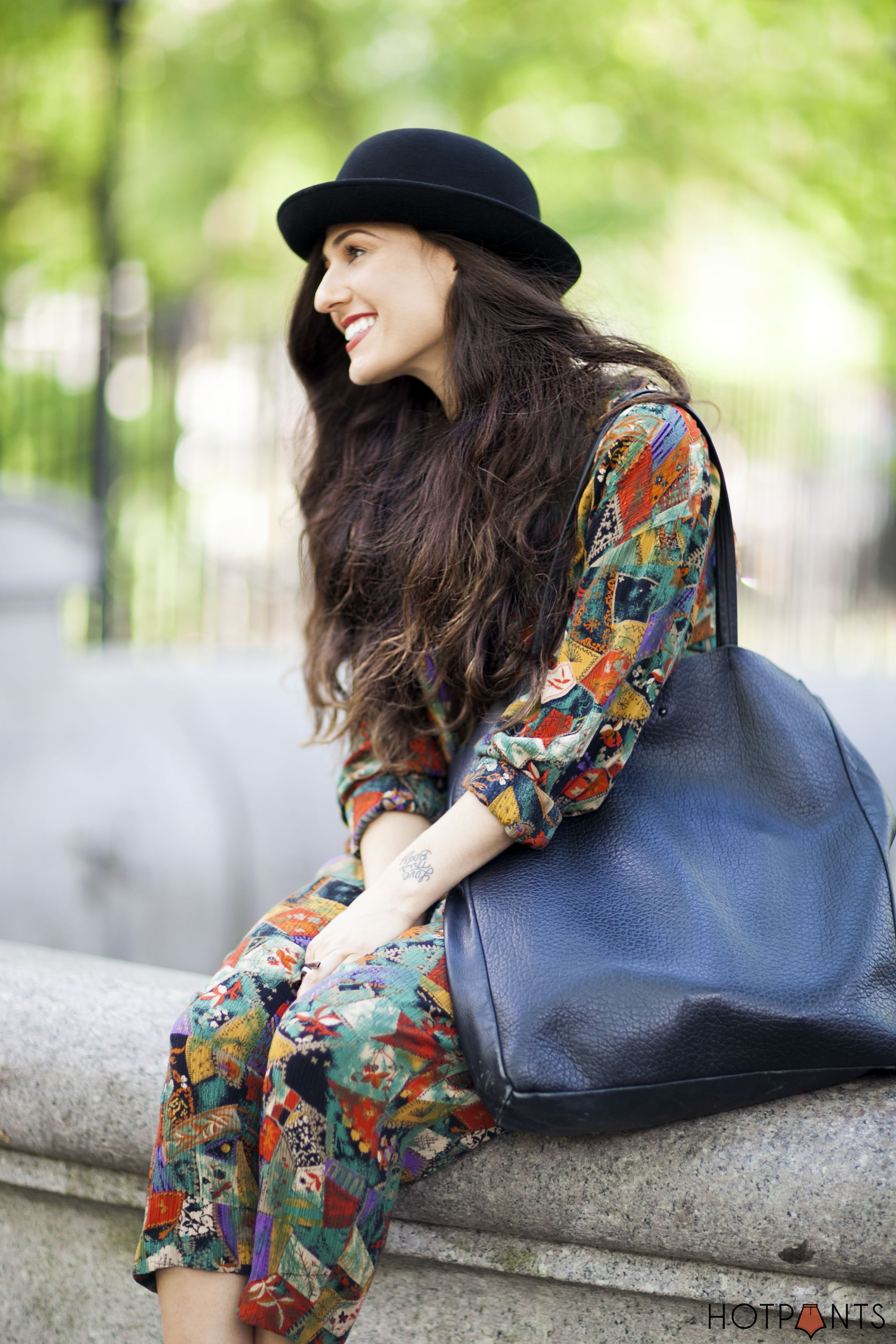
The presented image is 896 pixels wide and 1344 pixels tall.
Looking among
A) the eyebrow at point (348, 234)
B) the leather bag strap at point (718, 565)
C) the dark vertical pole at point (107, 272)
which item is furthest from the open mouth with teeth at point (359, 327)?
the dark vertical pole at point (107, 272)

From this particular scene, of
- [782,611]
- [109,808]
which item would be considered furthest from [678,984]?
[782,611]

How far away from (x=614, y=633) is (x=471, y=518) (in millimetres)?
390

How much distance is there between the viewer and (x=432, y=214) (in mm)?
2105

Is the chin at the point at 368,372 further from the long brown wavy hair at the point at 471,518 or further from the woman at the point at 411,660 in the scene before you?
the long brown wavy hair at the point at 471,518

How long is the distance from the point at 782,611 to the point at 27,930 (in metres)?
6.93

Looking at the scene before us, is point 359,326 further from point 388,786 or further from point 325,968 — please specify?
point 325,968

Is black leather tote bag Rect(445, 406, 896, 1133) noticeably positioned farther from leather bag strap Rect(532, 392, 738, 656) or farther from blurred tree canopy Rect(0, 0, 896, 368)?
blurred tree canopy Rect(0, 0, 896, 368)

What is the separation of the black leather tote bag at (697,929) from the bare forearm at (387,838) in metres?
0.30

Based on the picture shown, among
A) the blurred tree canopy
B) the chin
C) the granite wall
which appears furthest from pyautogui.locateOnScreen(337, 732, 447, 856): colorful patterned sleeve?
the blurred tree canopy

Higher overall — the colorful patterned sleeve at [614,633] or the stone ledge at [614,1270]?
the colorful patterned sleeve at [614,633]

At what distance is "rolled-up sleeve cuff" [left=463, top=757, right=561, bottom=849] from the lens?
1816 millimetres

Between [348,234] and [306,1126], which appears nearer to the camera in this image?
Answer: [306,1126]

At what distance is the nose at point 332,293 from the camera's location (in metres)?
2.20

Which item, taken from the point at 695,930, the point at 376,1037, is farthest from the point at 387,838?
the point at 695,930
